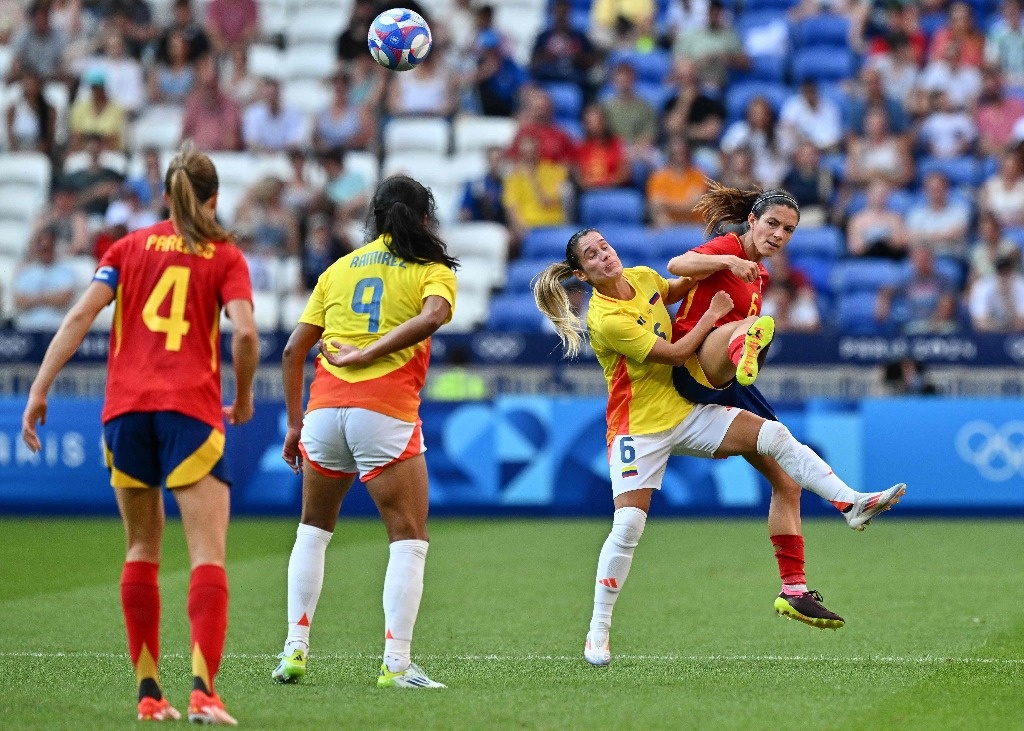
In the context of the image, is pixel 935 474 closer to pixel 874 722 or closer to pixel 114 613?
pixel 114 613

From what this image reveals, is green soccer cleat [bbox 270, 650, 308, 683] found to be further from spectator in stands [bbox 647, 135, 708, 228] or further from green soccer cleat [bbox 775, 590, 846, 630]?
spectator in stands [bbox 647, 135, 708, 228]

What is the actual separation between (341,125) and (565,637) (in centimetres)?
1282

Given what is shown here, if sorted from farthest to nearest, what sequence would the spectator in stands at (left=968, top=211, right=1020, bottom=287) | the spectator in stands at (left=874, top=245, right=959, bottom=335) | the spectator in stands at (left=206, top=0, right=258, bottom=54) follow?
the spectator in stands at (left=206, top=0, right=258, bottom=54)
the spectator in stands at (left=968, top=211, right=1020, bottom=287)
the spectator in stands at (left=874, top=245, right=959, bottom=335)

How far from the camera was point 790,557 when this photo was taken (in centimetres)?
784

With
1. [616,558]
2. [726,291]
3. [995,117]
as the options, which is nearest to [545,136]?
[995,117]

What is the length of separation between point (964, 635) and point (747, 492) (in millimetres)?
7104

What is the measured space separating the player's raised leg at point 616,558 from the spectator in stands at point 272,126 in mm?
13361

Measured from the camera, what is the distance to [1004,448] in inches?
596

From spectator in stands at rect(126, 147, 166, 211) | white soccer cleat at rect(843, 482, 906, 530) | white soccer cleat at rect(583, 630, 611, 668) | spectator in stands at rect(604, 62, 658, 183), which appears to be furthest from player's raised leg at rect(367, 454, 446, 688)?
spectator in stands at rect(604, 62, 658, 183)

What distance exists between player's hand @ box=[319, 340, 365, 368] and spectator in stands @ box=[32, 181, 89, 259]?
12367mm

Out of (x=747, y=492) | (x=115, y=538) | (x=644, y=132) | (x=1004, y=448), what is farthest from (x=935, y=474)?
(x=115, y=538)

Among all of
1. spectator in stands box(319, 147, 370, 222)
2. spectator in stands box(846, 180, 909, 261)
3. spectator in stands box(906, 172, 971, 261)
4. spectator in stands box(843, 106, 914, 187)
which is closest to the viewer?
spectator in stands box(846, 180, 909, 261)

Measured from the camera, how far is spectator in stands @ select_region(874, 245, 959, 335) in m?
16.3

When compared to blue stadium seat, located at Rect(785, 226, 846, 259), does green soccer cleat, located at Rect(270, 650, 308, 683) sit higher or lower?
lower
